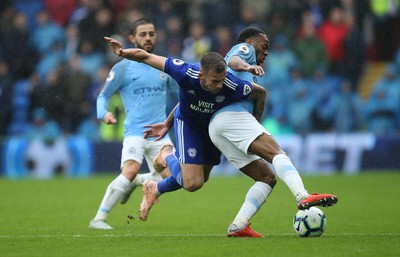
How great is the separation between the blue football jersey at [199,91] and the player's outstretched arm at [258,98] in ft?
0.32

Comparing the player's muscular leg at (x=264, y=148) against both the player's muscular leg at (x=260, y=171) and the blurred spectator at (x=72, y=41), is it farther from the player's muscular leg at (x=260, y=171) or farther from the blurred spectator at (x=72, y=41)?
the blurred spectator at (x=72, y=41)

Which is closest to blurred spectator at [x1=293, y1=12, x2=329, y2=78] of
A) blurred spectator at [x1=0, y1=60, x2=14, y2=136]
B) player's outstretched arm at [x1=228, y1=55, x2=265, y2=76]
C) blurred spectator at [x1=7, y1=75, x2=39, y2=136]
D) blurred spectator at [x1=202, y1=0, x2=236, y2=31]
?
blurred spectator at [x1=202, y1=0, x2=236, y2=31]

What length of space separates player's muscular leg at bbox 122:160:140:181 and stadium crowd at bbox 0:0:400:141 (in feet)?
29.3

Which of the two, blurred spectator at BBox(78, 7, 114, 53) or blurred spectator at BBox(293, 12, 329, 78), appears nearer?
blurred spectator at BBox(78, 7, 114, 53)

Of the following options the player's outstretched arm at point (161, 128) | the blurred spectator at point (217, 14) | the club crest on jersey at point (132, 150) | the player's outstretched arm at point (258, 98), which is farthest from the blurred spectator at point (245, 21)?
the player's outstretched arm at point (258, 98)

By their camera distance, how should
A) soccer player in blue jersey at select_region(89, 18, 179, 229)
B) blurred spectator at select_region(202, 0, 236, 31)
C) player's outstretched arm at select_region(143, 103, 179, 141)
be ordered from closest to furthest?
1. player's outstretched arm at select_region(143, 103, 179, 141)
2. soccer player in blue jersey at select_region(89, 18, 179, 229)
3. blurred spectator at select_region(202, 0, 236, 31)

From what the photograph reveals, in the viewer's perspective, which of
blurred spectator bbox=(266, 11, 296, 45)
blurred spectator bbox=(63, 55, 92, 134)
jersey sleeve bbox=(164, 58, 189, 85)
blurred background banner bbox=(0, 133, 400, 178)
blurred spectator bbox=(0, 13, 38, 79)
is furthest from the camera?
blurred spectator bbox=(266, 11, 296, 45)

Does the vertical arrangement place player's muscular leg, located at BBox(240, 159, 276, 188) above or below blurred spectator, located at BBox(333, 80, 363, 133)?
above

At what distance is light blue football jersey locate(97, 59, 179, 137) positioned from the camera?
1204 cm

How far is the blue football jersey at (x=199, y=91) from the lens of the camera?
972 cm

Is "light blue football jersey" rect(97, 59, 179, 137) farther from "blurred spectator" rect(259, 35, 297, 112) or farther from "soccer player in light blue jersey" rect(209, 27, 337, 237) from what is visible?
"blurred spectator" rect(259, 35, 297, 112)

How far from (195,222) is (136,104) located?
1712mm

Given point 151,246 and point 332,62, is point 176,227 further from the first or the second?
point 332,62

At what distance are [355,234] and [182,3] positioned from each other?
44.6 feet
